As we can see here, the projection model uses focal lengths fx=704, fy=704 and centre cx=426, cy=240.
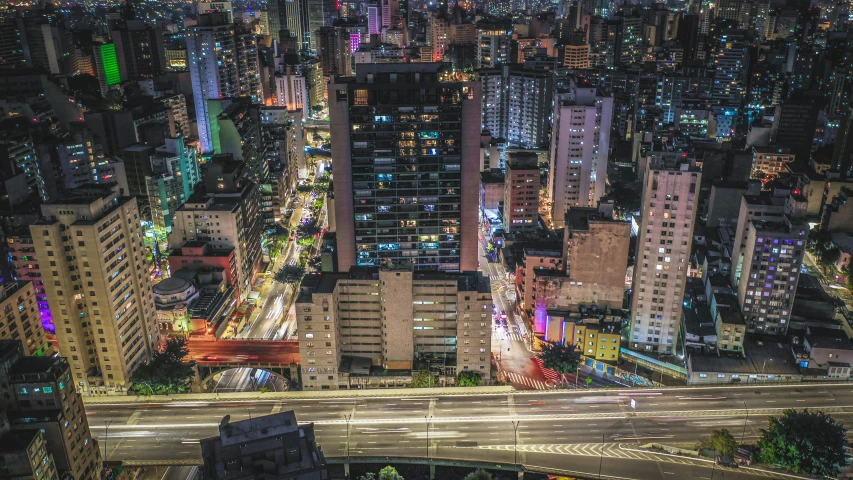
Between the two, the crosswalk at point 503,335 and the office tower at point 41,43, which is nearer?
the crosswalk at point 503,335

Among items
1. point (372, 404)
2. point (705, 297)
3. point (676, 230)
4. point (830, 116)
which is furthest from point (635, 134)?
point (372, 404)

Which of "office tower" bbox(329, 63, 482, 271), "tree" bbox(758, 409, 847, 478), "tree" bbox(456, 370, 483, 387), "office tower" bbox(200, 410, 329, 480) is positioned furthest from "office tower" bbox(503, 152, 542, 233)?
"office tower" bbox(200, 410, 329, 480)

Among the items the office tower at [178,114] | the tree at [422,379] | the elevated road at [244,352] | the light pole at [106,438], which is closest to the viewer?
the light pole at [106,438]

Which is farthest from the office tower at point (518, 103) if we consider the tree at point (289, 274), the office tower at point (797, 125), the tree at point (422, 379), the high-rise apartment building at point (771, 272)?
the tree at point (422, 379)

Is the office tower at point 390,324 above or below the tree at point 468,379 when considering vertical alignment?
above

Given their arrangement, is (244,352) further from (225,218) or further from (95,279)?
(225,218)

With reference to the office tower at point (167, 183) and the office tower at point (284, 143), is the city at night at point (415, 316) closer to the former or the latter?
the office tower at point (167, 183)
